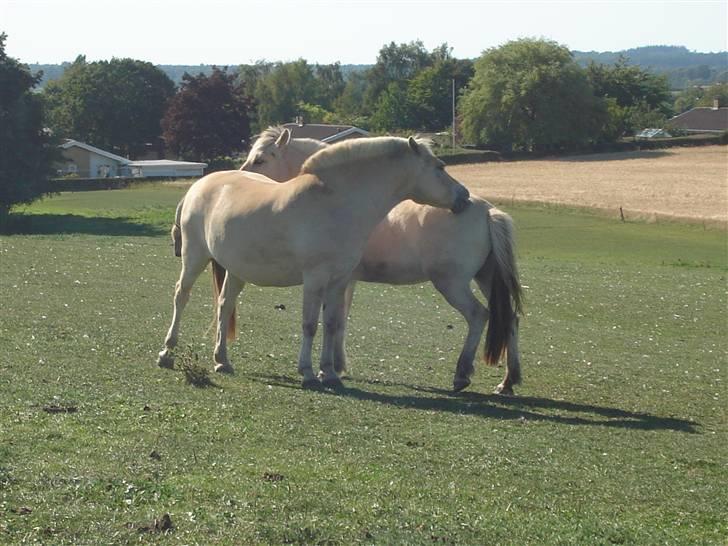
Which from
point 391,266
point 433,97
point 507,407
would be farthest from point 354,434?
point 433,97

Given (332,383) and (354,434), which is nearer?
(354,434)

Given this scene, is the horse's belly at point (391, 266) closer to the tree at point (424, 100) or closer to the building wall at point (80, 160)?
the building wall at point (80, 160)

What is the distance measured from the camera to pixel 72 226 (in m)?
52.4

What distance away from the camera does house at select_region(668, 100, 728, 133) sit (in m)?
148

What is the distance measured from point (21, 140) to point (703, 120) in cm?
11511

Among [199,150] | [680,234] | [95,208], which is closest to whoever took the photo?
[680,234]

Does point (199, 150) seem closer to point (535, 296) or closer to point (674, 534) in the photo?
point (535, 296)

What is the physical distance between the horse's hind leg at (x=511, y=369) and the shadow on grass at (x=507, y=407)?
0.20 m

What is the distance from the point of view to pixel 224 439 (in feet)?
28.7

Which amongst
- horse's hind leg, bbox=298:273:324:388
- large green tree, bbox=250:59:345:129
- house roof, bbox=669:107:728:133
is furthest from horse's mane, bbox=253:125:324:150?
house roof, bbox=669:107:728:133

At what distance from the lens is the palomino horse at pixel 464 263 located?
12.7m

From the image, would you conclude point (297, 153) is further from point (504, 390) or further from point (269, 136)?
point (504, 390)

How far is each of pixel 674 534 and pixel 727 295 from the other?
20.8 metres

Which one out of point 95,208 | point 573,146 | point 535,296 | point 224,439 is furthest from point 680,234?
point 573,146
